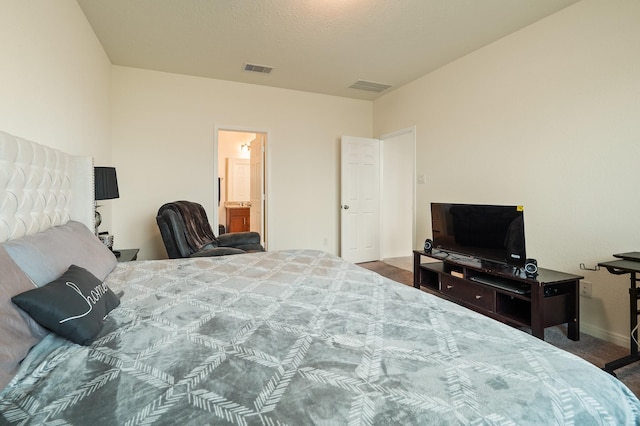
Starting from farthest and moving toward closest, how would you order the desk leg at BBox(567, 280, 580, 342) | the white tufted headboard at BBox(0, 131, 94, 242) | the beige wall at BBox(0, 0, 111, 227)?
the desk leg at BBox(567, 280, 580, 342) < the beige wall at BBox(0, 0, 111, 227) < the white tufted headboard at BBox(0, 131, 94, 242)

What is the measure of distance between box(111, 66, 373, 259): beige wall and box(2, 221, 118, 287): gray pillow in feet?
7.20

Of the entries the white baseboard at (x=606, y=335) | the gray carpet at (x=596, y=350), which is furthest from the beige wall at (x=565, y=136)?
the gray carpet at (x=596, y=350)

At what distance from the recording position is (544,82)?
2.85 m

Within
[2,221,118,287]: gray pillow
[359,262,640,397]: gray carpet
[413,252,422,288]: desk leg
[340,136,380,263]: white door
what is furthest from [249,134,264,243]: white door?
[359,262,640,397]: gray carpet

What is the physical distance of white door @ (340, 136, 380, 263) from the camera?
497 centimetres

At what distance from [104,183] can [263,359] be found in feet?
8.40

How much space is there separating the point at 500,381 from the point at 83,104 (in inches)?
140

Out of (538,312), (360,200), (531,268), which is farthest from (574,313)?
(360,200)

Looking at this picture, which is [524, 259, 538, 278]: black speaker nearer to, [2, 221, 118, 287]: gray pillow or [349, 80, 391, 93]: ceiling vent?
[2, 221, 118, 287]: gray pillow

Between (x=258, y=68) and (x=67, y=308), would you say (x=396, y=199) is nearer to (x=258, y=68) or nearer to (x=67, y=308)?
(x=258, y=68)

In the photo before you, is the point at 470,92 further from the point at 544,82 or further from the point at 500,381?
the point at 500,381

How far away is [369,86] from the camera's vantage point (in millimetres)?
4625

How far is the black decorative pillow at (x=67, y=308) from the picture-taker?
1.02 m

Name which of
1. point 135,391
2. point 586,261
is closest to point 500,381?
point 135,391
